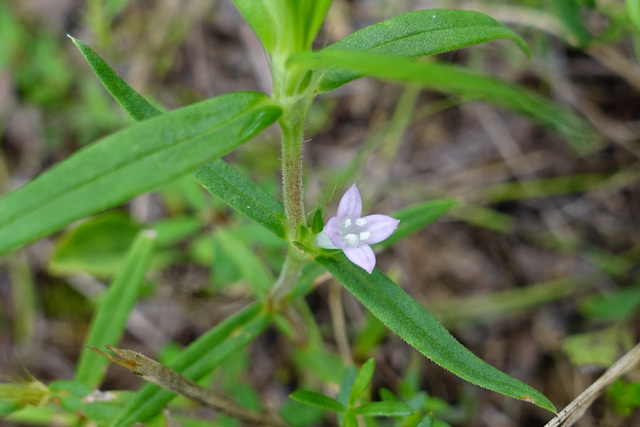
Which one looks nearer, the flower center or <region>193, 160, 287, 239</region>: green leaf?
the flower center

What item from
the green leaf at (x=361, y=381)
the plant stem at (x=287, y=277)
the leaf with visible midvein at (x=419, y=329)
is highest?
the plant stem at (x=287, y=277)

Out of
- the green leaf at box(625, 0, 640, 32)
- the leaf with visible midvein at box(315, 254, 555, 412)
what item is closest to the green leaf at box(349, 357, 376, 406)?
the leaf with visible midvein at box(315, 254, 555, 412)

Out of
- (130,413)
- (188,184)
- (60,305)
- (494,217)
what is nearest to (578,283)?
(494,217)

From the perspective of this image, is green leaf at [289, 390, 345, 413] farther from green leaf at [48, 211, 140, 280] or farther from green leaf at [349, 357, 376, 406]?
green leaf at [48, 211, 140, 280]

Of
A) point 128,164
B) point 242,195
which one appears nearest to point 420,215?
point 242,195

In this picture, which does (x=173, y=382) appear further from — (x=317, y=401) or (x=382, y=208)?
(x=382, y=208)

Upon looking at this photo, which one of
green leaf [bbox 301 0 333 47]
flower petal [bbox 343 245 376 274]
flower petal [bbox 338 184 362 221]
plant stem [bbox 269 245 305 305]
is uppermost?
green leaf [bbox 301 0 333 47]

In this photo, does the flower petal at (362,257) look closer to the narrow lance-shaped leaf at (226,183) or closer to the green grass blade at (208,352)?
the narrow lance-shaped leaf at (226,183)

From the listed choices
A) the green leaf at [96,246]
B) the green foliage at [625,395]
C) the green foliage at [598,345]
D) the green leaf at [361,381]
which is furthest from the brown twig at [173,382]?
the green foliage at [598,345]
